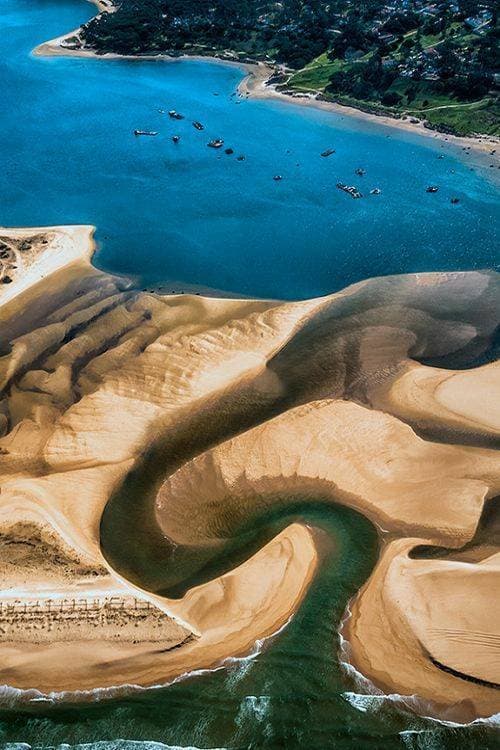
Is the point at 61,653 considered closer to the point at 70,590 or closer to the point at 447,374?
the point at 70,590

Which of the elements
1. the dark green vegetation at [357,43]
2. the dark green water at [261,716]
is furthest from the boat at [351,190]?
the dark green water at [261,716]

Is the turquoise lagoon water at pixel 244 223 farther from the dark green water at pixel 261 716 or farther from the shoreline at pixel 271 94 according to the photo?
the shoreline at pixel 271 94

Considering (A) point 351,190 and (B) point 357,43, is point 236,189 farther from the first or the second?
(B) point 357,43

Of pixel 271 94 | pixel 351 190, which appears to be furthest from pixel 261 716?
pixel 271 94

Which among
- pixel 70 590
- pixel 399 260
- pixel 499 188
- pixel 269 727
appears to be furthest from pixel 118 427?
pixel 499 188

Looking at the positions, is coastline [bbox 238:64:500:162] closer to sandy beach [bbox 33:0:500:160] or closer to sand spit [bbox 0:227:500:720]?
sandy beach [bbox 33:0:500:160]
